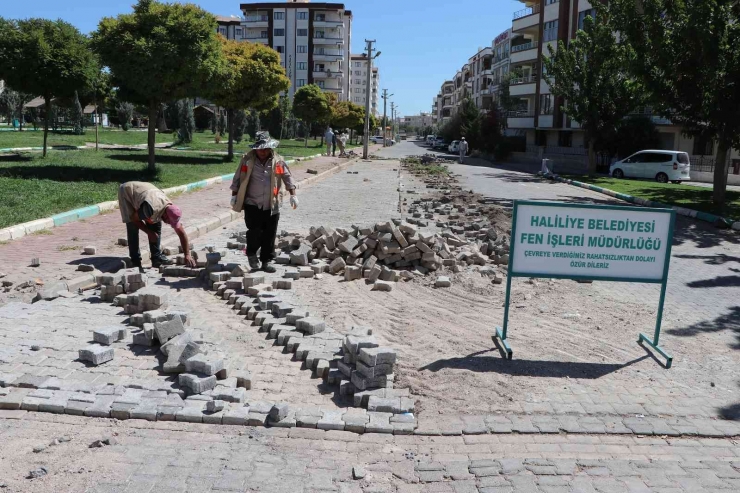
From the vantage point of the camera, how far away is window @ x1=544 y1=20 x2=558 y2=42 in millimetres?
48844

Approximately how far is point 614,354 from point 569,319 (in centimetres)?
109

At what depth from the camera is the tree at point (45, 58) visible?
17828 millimetres

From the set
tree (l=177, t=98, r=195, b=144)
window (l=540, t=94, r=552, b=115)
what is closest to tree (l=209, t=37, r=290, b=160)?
tree (l=177, t=98, r=195, b=144)

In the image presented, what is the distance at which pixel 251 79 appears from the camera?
92.1ft

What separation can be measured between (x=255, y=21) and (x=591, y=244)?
96.7 metres

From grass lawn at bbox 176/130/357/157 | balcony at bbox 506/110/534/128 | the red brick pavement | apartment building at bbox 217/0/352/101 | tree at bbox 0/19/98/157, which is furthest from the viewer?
apartment building at bbox 217/0/352/101

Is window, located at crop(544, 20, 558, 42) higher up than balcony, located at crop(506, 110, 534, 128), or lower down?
higher up

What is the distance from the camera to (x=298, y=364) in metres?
5.52

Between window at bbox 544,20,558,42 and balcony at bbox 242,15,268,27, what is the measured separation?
181 ft

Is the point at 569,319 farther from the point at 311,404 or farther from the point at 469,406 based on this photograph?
the point at 311,404

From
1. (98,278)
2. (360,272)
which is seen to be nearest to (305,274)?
(360,272)

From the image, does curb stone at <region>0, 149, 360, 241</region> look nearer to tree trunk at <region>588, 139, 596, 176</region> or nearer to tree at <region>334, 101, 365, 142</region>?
tree trunk at <region>588, 139, 596, 176</region>

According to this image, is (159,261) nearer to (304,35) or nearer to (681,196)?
(681,196)

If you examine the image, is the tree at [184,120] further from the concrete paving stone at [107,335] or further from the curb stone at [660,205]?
the concrete paving stone at [107,335]
